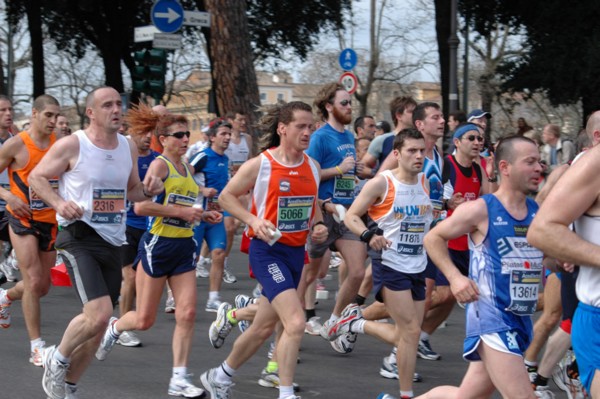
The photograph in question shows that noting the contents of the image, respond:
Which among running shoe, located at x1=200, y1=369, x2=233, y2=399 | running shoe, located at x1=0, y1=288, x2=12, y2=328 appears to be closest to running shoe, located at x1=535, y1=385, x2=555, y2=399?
running shoe, located at x1=200, y1=369, x2=233, y2=399

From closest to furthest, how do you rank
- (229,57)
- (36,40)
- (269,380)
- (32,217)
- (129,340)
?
1. (269,380)
2. (32,217)
3. (129,340)
4. (229,57)
5. (36,40)

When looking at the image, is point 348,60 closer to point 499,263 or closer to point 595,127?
point 595,127

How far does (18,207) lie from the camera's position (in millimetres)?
7703

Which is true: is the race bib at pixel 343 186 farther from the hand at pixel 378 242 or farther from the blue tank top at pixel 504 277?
the blue tank top at pixel 504 277

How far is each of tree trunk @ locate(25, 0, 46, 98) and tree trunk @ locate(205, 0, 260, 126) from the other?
11.1 m

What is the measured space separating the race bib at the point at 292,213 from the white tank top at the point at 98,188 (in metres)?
1.03

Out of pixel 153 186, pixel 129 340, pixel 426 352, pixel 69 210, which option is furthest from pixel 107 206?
pixel 426 352

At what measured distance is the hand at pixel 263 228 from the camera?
6.16m

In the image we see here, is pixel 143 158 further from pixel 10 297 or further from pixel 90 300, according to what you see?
pixel 90 300

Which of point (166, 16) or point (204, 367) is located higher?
point (166, 16)

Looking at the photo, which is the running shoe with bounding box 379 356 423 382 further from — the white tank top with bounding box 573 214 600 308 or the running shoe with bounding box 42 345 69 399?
the white tank top with bounding box 573 214 600 308

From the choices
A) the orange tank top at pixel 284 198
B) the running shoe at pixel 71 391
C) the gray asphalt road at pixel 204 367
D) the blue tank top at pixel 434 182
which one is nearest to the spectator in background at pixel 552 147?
the gray asphalt road at pixel 204 367

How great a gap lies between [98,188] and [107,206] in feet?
0.42

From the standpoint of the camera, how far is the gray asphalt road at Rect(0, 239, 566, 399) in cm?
693
